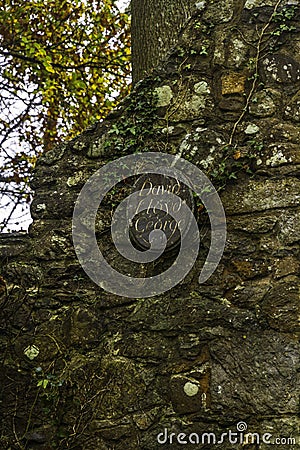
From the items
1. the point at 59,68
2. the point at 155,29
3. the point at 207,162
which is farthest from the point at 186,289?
the point at 59,68

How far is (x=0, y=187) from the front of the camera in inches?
330

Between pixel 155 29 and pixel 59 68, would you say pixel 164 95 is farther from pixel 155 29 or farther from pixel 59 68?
pixel 59 68

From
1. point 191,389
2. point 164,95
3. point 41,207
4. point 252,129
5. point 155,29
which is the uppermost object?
point 155,29

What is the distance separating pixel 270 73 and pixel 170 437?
1.92m

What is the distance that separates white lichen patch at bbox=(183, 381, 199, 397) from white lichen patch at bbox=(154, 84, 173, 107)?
149 cm

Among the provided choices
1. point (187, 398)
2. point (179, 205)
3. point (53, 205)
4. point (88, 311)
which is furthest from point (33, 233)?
point (187, 398)

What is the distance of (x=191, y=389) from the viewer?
10.9ft

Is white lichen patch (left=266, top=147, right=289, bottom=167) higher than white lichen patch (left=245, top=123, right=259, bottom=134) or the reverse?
the reverse

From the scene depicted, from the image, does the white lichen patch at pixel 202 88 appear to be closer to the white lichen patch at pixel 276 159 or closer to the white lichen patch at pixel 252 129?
the white lichen patch at pixel 252 129

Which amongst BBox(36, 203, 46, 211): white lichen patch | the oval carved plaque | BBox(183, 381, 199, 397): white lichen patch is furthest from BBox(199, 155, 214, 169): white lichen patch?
BBox(183, 381, 199, 397): white lichen patch

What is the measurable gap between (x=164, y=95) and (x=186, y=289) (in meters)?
1.08

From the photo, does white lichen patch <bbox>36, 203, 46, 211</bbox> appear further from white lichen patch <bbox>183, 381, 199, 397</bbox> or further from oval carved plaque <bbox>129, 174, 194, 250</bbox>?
white lichen patch <bbox>183, 381, 199, 397</bbox>

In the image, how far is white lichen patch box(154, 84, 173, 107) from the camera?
378 cm

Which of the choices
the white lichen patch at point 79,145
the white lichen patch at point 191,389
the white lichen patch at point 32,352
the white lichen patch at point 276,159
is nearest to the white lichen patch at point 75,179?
the white lichen patch at point 79,145
